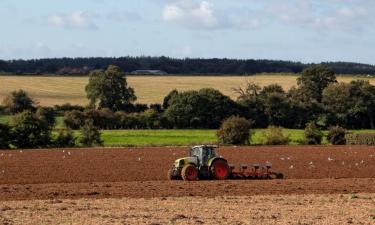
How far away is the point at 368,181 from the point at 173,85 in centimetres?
→ 11924

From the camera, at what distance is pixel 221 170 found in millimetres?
37281

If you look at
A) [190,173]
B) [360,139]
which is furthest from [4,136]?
[190,173]

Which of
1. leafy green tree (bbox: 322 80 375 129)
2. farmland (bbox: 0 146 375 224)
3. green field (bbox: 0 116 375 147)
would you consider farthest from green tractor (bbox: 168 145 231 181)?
leafy green tree (bbox: 322 80 375 129)

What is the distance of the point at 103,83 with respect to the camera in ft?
386

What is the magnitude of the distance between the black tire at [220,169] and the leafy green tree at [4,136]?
36.6 m

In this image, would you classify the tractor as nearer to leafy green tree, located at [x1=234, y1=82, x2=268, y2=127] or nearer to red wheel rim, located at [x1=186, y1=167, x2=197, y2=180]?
red wheel rim, located at [x1=186, y1=167, x2=197, y2=180]

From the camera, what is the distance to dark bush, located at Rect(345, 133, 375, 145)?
3076 inches

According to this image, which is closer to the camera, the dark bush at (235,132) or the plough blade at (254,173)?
the plough blade at (254,173)

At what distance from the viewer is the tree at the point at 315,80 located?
12376 cm

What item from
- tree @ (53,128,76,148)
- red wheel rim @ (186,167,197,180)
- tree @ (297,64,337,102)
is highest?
tree @ (297,64,337,102)

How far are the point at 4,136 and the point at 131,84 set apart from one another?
8815cm

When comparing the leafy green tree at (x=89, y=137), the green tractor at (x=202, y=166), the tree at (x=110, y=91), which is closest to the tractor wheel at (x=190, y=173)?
the green tractor at (x=202, y=166)

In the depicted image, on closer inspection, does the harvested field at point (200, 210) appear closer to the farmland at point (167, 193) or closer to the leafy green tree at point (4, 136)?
the farmland at point (167, 193)

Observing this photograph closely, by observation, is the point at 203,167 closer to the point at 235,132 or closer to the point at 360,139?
the point at 235,132
